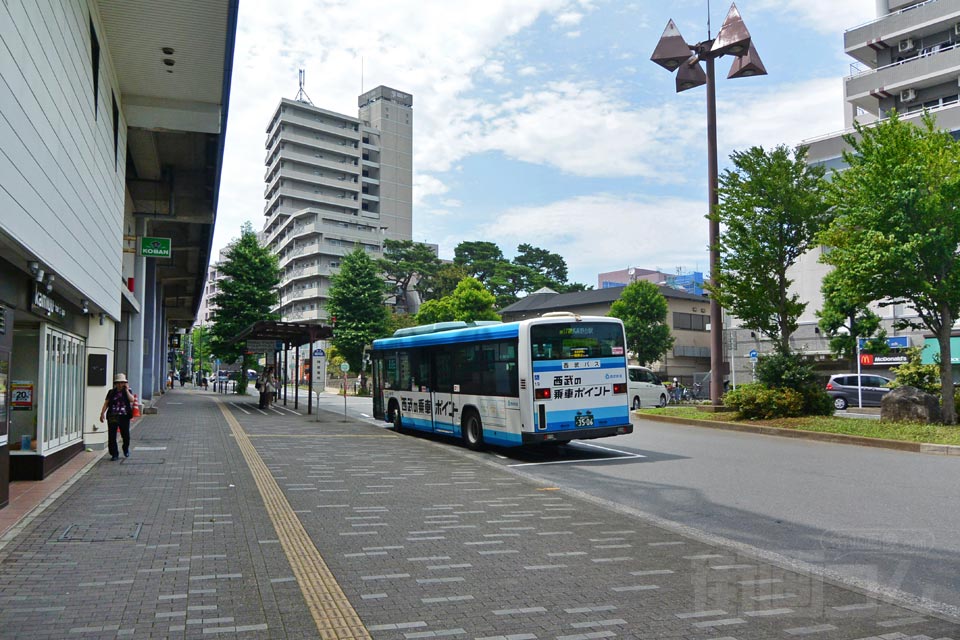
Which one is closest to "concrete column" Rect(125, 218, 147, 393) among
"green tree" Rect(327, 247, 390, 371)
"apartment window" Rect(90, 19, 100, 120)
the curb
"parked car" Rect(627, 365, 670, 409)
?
"apartment window" Rect(90, 19, 100, 120)

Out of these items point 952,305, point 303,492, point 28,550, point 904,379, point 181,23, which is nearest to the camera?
point 28,550

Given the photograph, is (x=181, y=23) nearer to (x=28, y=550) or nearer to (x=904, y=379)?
(x=28, y=550)

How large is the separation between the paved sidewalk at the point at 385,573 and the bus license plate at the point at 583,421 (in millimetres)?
3499

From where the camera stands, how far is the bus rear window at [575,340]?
46.5 ft

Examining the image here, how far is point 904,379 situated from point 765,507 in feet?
67.1

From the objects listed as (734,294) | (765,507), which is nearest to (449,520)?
(765,507)

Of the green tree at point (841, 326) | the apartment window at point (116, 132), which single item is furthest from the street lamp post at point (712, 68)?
the apartment window at point (116, 132)

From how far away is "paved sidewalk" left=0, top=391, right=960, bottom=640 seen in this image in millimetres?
4820

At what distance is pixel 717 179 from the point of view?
2512 cm

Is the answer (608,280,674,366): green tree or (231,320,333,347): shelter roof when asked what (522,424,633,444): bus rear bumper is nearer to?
(231,320,333,347): shelter roof

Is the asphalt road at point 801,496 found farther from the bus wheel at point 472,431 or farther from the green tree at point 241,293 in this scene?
the green tree at point 241,293

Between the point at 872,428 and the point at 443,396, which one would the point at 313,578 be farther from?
the point at 872,428

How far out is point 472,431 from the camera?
53.1 feet

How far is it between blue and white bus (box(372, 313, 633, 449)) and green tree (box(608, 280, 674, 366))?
124 ft
